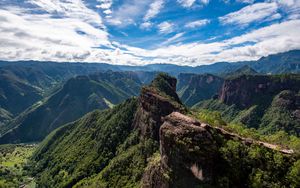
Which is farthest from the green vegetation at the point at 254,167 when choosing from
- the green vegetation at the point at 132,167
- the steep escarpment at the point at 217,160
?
the green vegetation at the point at 132,167

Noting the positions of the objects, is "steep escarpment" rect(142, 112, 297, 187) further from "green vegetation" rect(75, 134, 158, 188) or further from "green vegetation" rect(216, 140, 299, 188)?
"green vegetation" rect(75, 134, 158, 188)

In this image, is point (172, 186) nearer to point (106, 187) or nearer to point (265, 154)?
point (265, 154)

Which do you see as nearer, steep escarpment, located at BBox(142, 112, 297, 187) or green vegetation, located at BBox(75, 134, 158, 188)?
steep escarpment, located at BBox(142, 112, 297, 187)

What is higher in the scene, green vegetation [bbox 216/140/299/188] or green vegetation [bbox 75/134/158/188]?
green vegetation [bbox 216/140/299/188]

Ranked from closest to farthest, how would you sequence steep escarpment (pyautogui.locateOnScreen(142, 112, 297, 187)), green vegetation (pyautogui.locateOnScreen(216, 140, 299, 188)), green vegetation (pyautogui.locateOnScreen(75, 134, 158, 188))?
green vegetation (pyautogui.locateOnScreen(216, 140, 299, 188)) → steep escarpment (pyautogui.locateOnScreen(142, 112, 297, 187)) → green vegetation (pyautogui.locateOnScreen(75, 134, 158, 188))

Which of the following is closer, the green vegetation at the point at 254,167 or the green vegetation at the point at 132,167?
the green vegetation at the point at 254,167

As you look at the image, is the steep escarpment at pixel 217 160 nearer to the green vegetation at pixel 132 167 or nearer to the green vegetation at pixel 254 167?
the green vegetation at pixel 254 167

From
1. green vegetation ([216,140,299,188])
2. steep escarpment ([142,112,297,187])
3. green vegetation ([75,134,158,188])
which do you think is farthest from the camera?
green vegetation ([75,134,158,188])

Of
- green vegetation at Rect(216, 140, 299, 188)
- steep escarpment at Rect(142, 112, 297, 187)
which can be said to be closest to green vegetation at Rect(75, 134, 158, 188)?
steep escarpment at Rect(142, 112, 297, 187)

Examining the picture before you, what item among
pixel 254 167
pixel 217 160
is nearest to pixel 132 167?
pixel 217 160
